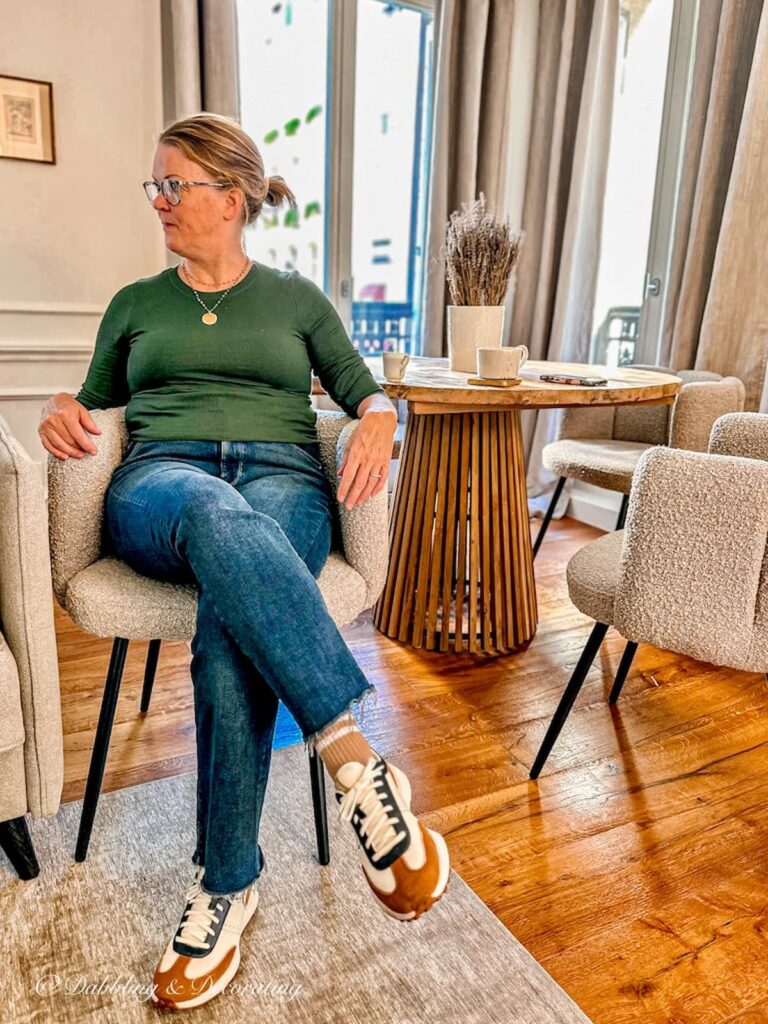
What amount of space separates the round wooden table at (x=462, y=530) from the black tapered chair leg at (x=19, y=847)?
1.14m

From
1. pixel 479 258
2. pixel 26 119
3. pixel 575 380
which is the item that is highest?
pixel 26 119

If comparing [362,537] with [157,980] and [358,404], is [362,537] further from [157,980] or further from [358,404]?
[157,980]

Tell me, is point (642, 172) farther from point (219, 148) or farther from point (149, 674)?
point (149, 674)

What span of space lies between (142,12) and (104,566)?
2105 millimetres

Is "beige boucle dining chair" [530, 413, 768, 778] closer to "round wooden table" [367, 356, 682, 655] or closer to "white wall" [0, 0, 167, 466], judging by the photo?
"round wooden table" [367, 356, 682, 655]

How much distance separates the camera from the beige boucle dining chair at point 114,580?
1.20 metres

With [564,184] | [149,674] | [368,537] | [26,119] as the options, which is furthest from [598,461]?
[26,119]

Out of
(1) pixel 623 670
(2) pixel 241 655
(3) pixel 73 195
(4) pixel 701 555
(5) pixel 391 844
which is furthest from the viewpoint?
(3) pixel 73 195

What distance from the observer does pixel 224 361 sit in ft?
4.62

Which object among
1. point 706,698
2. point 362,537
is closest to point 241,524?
point 362,537

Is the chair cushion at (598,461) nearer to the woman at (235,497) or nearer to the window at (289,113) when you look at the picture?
the woman at (235,497)

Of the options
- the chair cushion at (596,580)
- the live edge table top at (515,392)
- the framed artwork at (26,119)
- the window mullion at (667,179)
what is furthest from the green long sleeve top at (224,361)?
the window mullion at (667,179)

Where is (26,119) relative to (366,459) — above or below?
above

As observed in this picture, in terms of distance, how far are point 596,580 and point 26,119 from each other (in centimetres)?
222
